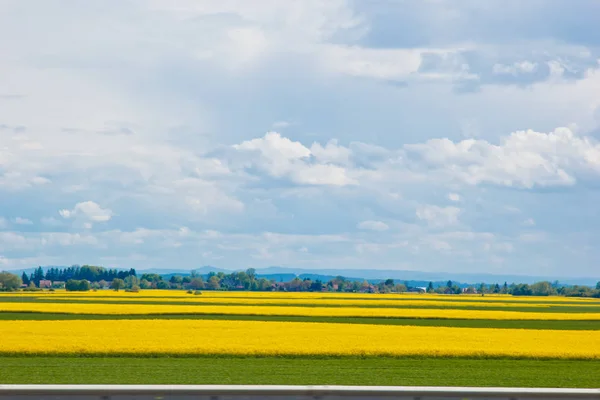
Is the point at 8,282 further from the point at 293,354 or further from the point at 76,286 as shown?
the point at 293,354

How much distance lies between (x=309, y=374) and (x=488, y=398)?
544 inches

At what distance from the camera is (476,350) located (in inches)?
1103

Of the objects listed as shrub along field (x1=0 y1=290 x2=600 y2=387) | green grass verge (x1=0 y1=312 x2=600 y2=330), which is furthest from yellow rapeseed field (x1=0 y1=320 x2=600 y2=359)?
green grass verge (x1=0 y1=312 x2=600 y2=330)

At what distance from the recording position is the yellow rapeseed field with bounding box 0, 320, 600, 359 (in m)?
26.9

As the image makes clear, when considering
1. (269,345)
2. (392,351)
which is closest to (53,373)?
(269,345)

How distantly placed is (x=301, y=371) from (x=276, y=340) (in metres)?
8.81

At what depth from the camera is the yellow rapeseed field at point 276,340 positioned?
88.1 ft

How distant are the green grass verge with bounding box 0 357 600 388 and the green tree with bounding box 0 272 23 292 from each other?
5590 inches

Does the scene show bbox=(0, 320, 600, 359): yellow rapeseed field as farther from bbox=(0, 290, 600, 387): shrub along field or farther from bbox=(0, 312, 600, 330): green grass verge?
bbox=(0, 312, 600, 330): green grass verge

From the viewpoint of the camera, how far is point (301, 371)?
22.0 meters

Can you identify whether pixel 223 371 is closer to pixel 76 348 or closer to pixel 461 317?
pixel 76 348

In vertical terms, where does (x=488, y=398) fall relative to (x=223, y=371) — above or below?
above

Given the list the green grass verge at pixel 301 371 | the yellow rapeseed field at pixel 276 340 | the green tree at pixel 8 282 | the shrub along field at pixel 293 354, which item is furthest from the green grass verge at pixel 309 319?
the green tree at pixel 8 282

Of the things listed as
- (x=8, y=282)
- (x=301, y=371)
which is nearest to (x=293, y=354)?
(x=301, y=371)
